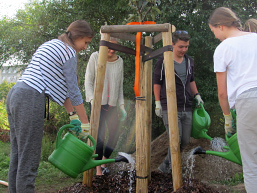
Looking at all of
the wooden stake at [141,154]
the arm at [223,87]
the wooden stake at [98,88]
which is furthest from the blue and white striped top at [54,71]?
the arm at [223,87]

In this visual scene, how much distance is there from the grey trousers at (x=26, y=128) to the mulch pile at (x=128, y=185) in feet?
2.76

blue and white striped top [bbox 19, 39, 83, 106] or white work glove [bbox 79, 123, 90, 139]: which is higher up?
blue and white striped top [bbox 19, 39, 83, 106]

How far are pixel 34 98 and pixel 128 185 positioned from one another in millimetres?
1568

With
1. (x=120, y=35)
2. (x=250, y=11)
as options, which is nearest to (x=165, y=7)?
(x=250, y=11)

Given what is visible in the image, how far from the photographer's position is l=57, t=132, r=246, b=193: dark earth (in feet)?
9.29

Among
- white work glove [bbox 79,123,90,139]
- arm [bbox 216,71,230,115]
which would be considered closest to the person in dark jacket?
arm [bbox 216,71,230,115]

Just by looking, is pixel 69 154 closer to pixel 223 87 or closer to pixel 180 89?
pixel 223 87

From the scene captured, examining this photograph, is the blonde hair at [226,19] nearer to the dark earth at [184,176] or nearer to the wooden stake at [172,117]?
the wooden stake at [172,117]

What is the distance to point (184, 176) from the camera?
11.6 feet

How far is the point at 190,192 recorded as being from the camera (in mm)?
2498

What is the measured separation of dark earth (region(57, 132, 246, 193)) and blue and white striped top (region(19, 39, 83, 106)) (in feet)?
3.63

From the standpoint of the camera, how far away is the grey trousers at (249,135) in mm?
1926

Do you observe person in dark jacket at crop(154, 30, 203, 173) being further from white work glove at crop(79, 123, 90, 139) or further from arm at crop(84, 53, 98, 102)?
white work glove at crop(79, 123, 90, 139)

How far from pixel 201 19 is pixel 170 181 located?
2.95m
